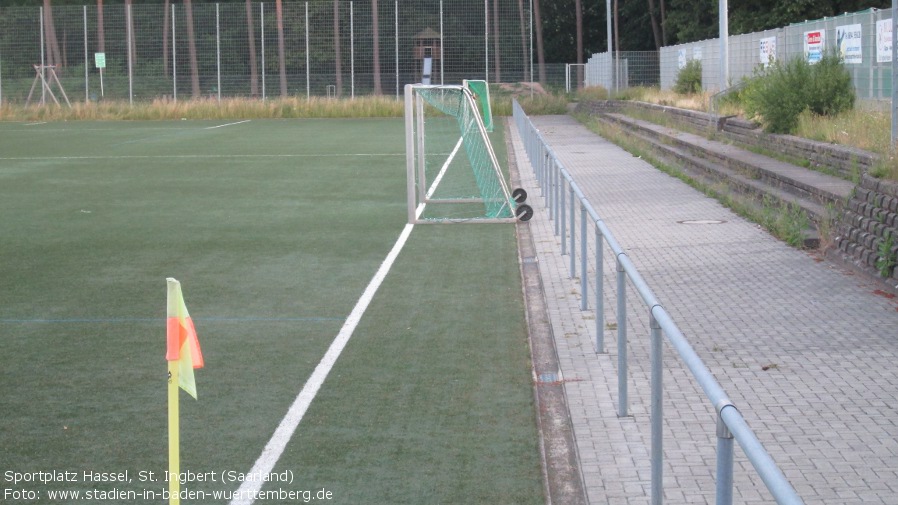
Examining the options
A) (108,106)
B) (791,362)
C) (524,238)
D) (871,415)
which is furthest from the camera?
(108,106)

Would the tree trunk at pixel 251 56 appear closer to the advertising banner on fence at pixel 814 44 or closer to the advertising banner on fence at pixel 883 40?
the advertising banner on fence at pixel 814 44

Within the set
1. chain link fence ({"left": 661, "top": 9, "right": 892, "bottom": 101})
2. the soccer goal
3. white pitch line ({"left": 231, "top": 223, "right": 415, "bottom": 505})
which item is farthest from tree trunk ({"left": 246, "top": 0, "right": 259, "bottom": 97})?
white pitch line ({"left": 231, "top": 223, "right": 415, "bottom": 505})

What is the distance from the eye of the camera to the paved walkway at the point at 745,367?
5.91m

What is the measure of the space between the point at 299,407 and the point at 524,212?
A: 917cm

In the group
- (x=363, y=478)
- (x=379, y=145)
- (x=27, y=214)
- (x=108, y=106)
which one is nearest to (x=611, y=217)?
(x=27, y=214)

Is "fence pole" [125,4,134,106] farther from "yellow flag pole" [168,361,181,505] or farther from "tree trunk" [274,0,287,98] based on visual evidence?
"yellow flag pole" [168,361,181,505]

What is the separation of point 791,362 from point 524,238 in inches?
269

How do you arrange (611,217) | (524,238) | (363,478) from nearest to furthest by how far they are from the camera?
(363,478) → (524,238) → (611,217)

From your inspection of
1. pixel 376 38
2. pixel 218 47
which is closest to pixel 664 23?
pixel 376 38

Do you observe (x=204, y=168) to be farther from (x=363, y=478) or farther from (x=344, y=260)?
(x=363, y=478)

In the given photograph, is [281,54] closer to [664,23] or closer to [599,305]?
[664,23]

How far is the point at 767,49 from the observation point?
29.0 m

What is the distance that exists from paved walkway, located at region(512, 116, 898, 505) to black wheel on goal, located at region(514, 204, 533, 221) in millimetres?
1288

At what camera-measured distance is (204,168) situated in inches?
987
